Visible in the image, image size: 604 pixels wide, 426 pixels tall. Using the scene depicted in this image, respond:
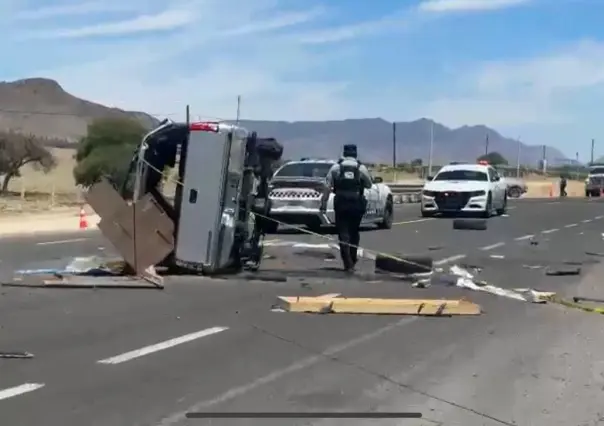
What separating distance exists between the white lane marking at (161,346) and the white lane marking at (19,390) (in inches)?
38.5

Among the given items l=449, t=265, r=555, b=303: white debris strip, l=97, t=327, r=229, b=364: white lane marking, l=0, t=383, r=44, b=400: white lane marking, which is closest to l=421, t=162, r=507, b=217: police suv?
l=449, t=265, r=555, b=303: white debris strip

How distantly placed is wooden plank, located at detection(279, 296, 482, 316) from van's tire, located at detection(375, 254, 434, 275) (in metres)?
3.32

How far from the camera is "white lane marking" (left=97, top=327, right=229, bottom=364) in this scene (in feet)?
29.8

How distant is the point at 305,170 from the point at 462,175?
1076cm

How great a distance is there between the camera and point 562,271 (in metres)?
17.6

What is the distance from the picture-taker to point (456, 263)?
61.2ft

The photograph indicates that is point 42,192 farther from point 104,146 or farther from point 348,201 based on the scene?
point 348,201

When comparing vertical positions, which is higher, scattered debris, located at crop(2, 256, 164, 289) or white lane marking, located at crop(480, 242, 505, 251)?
white lane marking, located at crop(480, 242, 505, 251)

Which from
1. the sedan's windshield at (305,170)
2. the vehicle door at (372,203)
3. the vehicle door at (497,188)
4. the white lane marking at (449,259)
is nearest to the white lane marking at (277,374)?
the white lane marking at (449,259)

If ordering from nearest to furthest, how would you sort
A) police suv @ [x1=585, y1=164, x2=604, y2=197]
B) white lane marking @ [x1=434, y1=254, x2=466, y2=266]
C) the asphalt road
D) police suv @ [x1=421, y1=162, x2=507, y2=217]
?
the asphalt road
white lane marking @ [x1=434, y1=254, x2=466, y2=266]
police suv @ [x1=421, y1=162, x2=507, y2=217]
police suv @ [x1=585, y1=164, x2=604, y2=197]

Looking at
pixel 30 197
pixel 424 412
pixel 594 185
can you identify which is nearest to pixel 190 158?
pixel 424 412

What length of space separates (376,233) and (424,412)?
→ 18.9 metres

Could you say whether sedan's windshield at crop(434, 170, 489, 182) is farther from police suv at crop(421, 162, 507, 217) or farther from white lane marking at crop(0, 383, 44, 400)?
white lane marking at crop(0, 383, 44, 400)

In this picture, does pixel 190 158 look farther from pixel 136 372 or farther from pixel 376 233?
pixel 376 233
